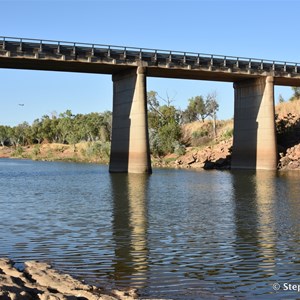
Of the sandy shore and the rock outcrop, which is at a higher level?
the rock outcrop

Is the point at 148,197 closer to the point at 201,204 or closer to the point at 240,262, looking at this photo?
the point at 201,204

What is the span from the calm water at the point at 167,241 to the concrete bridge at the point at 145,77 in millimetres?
27074

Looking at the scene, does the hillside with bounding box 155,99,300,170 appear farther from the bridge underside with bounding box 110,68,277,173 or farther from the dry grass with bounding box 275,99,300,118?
the bridge underside with bounding box 110,68,277,173

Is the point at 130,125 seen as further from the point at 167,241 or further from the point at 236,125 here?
the point at 167,241

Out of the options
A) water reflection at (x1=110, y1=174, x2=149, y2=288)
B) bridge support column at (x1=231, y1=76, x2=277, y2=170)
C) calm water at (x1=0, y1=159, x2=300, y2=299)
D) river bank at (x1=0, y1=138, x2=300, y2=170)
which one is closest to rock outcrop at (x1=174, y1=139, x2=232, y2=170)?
river bank at (x1=0, y1=138, x2=300, y2=170)

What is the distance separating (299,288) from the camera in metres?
10.8

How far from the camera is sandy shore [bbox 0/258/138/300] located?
8898 millimetres

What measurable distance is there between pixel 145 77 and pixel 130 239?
143ft

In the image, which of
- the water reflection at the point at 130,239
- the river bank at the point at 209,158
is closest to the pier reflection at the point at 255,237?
the water reflection at the point at 130,239

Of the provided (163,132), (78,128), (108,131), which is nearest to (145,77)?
(163,132)

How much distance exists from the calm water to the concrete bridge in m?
27.1

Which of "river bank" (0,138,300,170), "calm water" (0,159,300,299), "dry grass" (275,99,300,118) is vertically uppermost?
"dry grass" (275,99,300,118)

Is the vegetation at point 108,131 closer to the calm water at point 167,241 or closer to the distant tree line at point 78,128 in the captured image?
the distant tree line at point 78,128

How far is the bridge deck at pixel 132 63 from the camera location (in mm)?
52500
